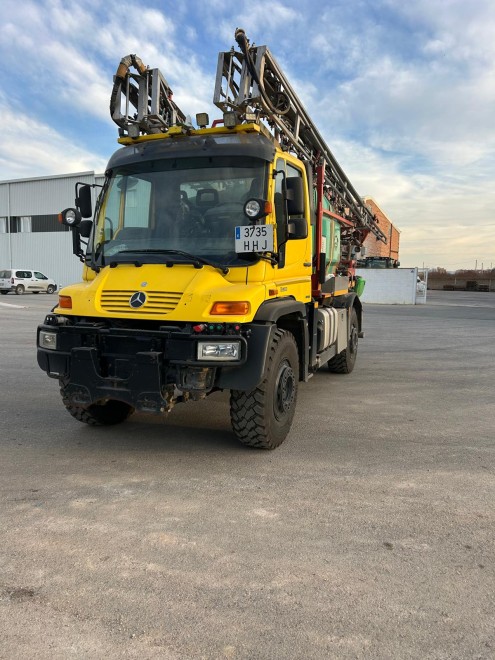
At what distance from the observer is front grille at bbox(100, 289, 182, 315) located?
13.7ft

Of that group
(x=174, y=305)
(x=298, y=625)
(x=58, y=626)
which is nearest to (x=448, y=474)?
(x=298, y=625)

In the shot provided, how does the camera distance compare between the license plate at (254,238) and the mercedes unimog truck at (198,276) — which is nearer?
the mercedes unimog truck at (198,276)

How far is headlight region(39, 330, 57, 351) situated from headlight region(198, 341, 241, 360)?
4.74 feet

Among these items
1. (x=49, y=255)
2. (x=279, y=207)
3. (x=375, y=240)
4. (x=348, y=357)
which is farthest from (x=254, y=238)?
(x=49, y=255)

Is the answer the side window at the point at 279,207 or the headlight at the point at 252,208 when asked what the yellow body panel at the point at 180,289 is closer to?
the side window at the point at 279,207

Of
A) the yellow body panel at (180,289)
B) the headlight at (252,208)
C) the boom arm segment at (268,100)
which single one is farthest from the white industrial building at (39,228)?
the headlight at (252,208)

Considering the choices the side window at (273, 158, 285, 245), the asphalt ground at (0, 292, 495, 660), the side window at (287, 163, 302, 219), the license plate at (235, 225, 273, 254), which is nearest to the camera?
the asphalt ground at (0, 292, 495, 660)

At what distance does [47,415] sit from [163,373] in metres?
2.47

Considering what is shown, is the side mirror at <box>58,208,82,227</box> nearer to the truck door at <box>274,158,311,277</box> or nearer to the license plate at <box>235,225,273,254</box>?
the license plate at <box>235,225,273,254</box>

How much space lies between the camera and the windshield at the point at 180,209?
15.0 feet

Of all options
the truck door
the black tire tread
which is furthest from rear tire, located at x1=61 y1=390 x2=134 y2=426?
the black tire tread

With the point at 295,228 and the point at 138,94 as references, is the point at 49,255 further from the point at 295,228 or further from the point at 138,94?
the point at 295,228

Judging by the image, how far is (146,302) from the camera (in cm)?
422

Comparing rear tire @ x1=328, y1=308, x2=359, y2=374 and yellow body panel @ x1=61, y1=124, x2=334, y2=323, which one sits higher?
yellow body panel @ x1=61, y1=124, x2=334, y2=323
